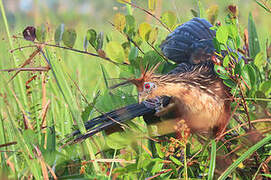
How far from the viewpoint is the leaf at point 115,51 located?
143cm

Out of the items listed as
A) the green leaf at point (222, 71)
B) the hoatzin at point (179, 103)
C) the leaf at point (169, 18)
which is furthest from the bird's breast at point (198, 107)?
the leaf at point (169, 18)

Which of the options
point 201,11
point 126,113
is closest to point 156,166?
point 126,113

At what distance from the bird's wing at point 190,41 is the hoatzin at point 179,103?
0.28ft

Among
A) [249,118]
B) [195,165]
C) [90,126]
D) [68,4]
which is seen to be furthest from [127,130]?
[68,4]

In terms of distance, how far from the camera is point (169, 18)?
166 cm

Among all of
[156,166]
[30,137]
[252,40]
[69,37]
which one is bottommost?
[156,166]

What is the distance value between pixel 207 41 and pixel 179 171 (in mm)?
587

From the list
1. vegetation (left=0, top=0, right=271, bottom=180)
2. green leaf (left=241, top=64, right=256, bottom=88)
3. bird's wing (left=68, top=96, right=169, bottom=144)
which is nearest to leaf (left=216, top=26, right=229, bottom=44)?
vegetation (left=0, top=0, right=271, bottom=180)

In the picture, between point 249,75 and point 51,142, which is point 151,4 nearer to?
point 249,75

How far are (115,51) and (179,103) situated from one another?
11.6 inches

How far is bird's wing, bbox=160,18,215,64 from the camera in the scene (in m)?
1.65

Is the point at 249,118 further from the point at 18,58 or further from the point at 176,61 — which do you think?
the point at 18,58

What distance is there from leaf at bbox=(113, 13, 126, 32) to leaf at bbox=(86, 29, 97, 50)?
0.30 ft

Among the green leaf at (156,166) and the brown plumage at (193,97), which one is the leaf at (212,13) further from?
the green leaf at (156,166)
